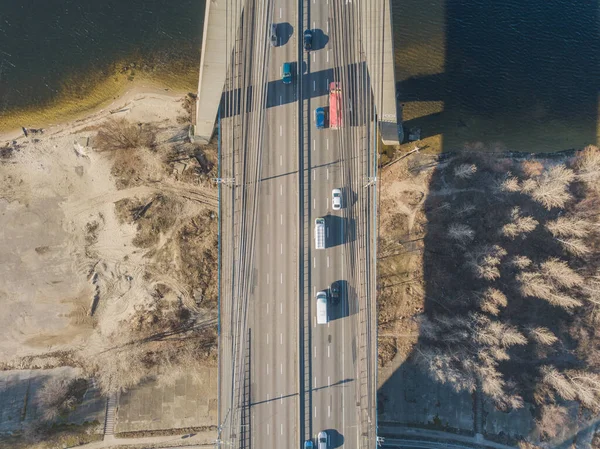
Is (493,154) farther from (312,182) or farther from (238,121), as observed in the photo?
(238,121)

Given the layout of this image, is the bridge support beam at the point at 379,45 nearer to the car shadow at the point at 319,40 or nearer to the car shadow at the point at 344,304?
the car shadow at the point at 319,40

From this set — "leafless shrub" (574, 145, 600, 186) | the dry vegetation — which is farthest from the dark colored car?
"leafless shrub" (574, 145, 600, 186)

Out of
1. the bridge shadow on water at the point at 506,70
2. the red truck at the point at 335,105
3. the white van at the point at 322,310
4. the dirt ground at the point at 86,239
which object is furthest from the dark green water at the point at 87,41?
the white van at the point at 322,310

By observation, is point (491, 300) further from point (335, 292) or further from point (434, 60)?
point (434, 60)

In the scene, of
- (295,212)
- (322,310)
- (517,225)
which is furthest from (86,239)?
(517,225)

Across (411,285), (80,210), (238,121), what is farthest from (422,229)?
(80,210)

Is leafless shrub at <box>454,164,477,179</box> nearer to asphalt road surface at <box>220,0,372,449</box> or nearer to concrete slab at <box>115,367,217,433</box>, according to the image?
asphalt road surface at <box>220,0,372,449</box>
